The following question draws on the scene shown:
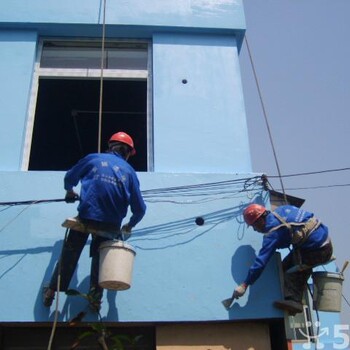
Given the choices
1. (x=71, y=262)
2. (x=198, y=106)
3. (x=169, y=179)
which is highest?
(x=198, y=106)

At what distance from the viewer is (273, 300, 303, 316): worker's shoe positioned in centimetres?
424

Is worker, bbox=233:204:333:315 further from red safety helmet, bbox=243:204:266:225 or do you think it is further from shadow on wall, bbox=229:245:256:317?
shadow on wall, bbox=229:245:256:317

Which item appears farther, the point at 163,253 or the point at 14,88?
the point at 14,88

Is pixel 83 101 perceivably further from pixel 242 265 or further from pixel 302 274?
pixel 302 274

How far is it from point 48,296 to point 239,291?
1558 mm

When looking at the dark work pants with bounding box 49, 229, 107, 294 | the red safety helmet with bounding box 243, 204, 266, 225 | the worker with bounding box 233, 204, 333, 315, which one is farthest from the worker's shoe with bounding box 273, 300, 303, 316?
the dark work pants with bounding box 49, 229, 107, 294

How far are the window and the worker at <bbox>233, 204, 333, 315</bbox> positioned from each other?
1.29 meters

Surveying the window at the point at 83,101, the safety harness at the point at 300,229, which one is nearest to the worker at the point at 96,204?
the window at the point at 83,101

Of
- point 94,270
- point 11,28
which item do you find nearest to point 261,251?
point 94,270

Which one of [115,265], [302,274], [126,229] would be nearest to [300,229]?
[302,274]

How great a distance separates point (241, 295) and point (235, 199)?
97cm

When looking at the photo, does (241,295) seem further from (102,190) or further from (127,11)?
(127,11)

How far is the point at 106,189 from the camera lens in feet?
13.1

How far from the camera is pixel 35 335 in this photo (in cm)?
446
